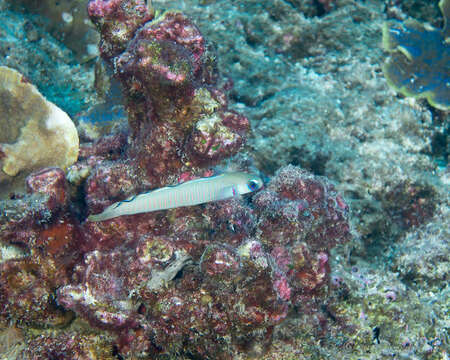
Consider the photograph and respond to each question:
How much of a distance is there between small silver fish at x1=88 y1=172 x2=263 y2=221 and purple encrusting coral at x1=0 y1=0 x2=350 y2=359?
188mm

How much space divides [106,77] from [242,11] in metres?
3.45

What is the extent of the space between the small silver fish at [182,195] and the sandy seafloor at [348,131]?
4.95ft

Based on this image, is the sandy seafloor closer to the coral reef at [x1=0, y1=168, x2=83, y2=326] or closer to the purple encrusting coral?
the coral reef at [x1=0, y1=168, x2=83, y2=326]

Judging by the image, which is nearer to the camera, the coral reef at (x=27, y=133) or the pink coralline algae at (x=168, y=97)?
the pink coralline algae at (x=168, y=97)

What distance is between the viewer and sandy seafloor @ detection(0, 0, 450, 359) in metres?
3.58

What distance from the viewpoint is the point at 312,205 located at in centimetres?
340

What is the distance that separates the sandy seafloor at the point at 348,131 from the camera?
358 cm

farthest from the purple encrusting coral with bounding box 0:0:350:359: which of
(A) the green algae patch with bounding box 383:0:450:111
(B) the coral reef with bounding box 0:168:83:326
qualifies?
(A) the green algae patch with bounding box 383:0:450:111

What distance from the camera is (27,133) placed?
4.09 m

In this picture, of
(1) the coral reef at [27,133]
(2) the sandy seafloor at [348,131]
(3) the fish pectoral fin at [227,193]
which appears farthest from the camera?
Result: (1) the coral reef at [27,133]

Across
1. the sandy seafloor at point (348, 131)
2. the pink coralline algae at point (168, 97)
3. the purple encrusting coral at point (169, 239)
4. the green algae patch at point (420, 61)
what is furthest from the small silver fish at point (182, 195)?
the green algae patch at point (420, 61)

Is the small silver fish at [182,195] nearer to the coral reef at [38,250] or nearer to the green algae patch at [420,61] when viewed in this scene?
the coral reef at [38,250]

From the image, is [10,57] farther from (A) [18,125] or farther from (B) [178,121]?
(B) [178,121]

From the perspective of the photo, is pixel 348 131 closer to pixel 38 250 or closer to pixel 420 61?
pixel 420 61
